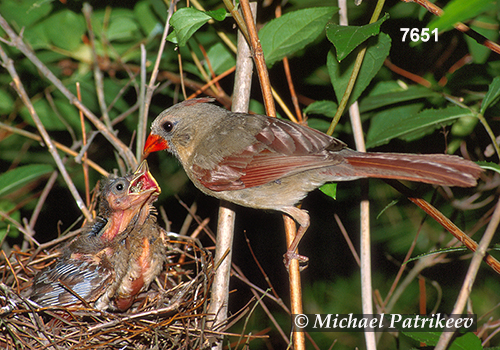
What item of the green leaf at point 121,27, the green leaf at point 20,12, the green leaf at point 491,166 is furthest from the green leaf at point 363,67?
the green leaf at point 20,12

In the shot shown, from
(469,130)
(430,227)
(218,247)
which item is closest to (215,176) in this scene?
(218,247)

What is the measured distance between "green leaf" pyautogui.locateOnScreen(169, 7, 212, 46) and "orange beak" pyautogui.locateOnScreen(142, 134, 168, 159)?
109cm

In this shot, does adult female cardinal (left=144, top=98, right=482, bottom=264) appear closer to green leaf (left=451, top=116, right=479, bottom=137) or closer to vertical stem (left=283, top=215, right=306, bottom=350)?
vertical stem (left=283, top=215, right=306, bottom=350)

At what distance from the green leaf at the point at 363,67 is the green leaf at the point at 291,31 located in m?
0.33

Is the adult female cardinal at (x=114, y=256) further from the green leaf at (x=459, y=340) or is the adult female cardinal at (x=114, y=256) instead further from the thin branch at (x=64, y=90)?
the green leaf at (x=459, y=340)

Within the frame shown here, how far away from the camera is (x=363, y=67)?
292cm

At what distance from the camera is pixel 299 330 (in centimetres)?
256

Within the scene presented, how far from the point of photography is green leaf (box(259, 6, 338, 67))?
3154 mm

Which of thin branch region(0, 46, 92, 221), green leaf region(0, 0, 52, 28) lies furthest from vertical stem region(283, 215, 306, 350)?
green leaf region(0, 0, 52, 28)

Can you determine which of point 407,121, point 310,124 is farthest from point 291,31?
point 407,121

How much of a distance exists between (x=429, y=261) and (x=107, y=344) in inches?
117

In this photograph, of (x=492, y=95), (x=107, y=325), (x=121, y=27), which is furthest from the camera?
(x=121, y=27)

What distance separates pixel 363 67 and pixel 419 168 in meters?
0.83

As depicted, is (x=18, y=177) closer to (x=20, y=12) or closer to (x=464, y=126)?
(x=20, y=12)
